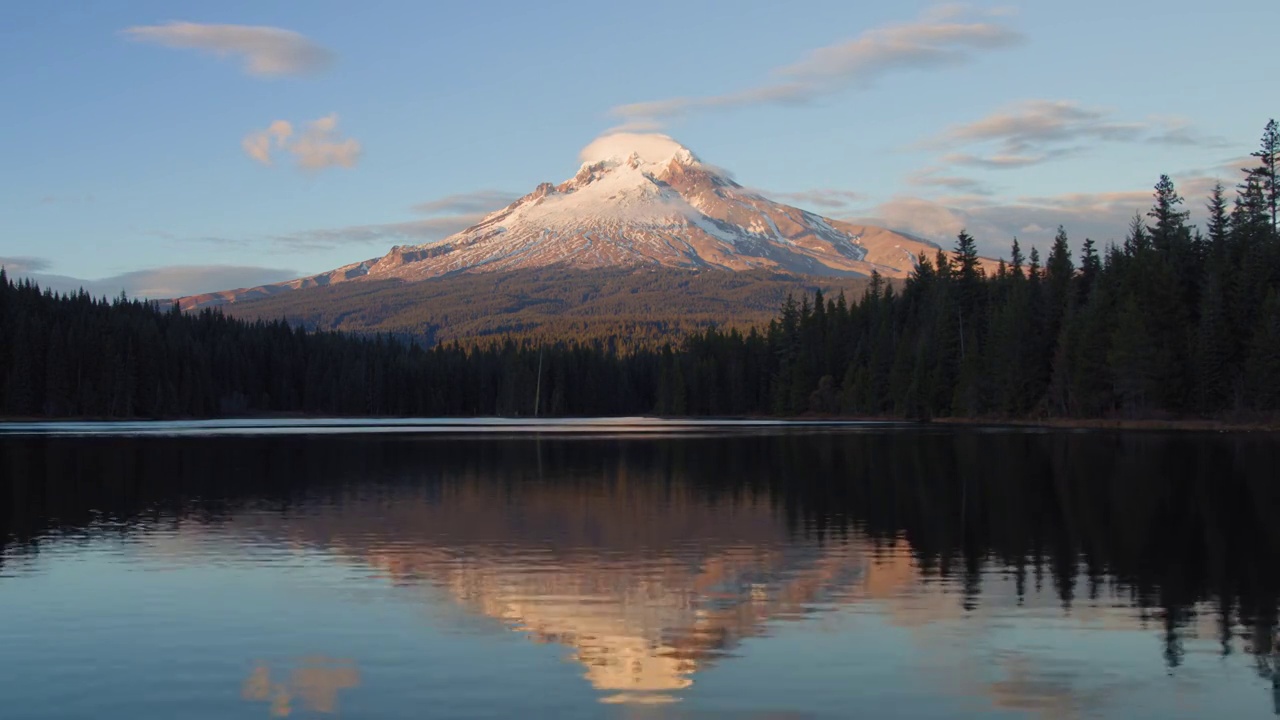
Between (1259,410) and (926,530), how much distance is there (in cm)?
7320

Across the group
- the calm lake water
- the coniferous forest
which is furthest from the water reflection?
the coniferous forest

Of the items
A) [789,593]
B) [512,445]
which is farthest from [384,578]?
[512,445]

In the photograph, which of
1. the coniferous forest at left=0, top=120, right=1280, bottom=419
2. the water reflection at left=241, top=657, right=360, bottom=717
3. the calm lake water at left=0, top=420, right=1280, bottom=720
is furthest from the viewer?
the coniferous forest at left=0, top=120, right=1280, bottom=419

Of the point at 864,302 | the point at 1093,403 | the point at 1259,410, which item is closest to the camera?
the point at 1259,410

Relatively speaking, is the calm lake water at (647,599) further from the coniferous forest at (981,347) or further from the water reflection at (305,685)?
the coniferous forest at (981,347)

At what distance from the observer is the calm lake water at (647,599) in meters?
15.3

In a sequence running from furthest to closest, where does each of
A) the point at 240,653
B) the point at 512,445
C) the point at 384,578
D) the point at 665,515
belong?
the point at 512,445 < the point at 665,515 < the point at 384,578 < the point at 240,653

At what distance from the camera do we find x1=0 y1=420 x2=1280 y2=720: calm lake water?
50.3ft

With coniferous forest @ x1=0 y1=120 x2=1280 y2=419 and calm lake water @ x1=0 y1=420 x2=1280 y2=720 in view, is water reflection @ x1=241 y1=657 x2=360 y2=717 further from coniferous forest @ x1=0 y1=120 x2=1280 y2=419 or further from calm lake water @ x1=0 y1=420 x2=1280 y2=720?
coniferous forest @ x1=0 y1=120 x2=1280 y2=419

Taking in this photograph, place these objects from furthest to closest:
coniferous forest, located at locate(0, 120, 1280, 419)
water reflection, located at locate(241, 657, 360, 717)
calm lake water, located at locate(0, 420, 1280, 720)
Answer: coniferous forest, located at locate(0, 120, 1280, 419) < calm lake water, located at locate(0, 420, 1280, 720) < water reflection, located at locate(241, 657, 360, 717)

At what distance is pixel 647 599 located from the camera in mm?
21953

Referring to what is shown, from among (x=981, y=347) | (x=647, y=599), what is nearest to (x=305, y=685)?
(x=647, y=599)

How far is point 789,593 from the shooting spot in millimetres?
22500

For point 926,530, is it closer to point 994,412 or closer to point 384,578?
point 384,578
